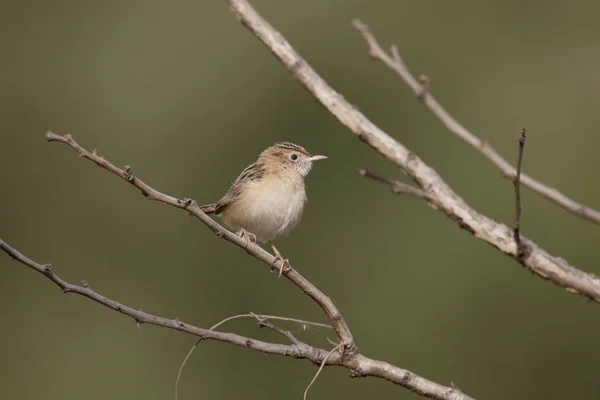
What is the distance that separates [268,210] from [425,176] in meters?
2.56

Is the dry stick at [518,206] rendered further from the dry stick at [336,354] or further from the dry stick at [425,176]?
the dry stick at [336,354]

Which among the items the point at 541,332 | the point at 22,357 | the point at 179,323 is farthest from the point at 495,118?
the point at 179,323

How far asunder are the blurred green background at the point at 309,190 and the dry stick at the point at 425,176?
9576 millimetres

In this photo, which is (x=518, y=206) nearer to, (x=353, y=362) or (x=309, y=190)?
(x=353, y=362)

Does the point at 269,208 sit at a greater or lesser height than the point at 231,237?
greater

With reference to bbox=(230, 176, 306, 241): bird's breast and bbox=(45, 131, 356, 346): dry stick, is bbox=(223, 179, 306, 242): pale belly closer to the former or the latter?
bbox=(230, 176, 306, 241): bird's breast

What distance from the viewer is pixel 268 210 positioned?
684cm

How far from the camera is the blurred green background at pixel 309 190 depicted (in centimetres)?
1529

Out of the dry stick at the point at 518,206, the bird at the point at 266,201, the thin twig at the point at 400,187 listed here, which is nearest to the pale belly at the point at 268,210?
the bird at the point at 266,201

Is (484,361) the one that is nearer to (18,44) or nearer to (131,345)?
(131,345)

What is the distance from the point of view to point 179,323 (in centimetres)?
413

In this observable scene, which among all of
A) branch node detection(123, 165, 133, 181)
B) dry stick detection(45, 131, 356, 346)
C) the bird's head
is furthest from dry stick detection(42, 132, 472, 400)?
the bird's head

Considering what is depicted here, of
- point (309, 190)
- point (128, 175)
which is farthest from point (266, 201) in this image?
point (309, 190)

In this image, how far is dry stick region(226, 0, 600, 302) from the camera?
4.03 meters
